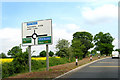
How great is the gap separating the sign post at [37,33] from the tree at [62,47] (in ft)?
71.7

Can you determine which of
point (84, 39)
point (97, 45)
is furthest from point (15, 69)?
point (97, 45)

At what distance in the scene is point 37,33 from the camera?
15258 millimetres

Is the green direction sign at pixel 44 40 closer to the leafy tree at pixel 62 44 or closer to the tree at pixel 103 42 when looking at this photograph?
the leafy tree at pixel 62 44

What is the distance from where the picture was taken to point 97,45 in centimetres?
7900

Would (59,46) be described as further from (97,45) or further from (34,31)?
(97,45)

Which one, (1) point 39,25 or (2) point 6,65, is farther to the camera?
(2) point 6,65

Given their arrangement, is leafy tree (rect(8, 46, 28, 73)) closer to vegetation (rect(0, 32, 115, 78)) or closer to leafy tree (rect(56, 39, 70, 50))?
vegetation (rect(0, 32, 115, 78))

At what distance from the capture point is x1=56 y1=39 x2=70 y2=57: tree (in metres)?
37.3

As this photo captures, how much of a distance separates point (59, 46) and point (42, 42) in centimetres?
2394

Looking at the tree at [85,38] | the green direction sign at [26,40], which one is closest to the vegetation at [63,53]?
the tree at [85,38]

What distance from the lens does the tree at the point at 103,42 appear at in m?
74.2

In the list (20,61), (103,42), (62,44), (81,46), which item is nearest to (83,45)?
(81,46)

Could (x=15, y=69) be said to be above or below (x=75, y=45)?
below

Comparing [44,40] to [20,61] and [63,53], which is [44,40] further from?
[63,53]
